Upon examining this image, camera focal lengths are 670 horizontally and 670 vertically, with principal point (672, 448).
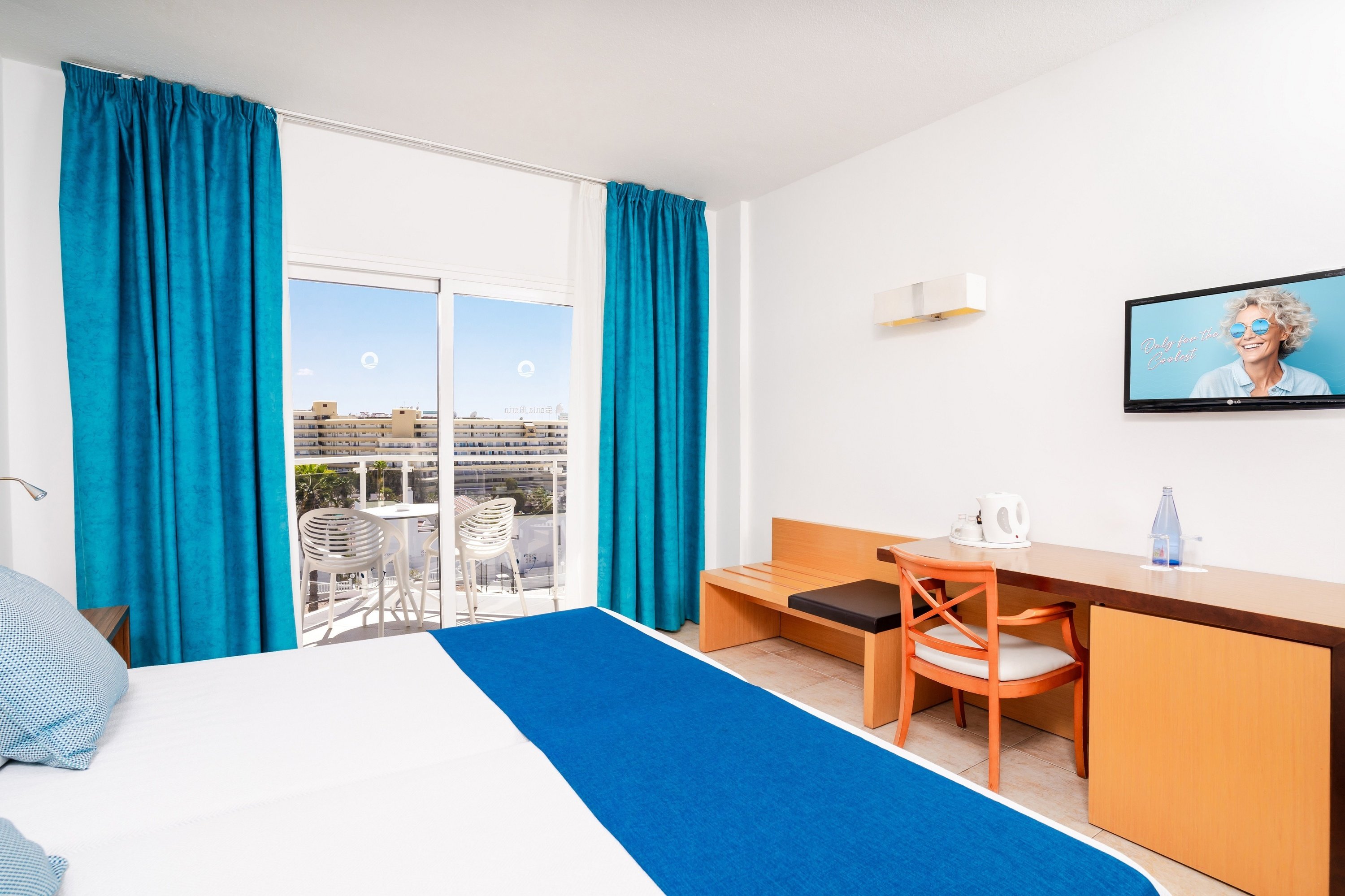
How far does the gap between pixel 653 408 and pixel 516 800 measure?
3.14 meters

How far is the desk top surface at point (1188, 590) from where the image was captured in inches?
66.4

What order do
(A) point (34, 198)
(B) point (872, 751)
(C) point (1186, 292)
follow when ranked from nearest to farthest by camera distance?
(B) point (872, 751) → (C) point (1186, 292) → (A) point (34, 198)

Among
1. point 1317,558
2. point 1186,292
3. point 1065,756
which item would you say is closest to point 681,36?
point 1186,292

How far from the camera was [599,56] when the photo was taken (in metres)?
2.69

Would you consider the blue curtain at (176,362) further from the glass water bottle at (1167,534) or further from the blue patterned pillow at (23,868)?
the glass water bottle at (1167,534)

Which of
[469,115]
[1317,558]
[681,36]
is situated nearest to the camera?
[1317,558]

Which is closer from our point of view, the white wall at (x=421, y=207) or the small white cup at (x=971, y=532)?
the small white cup at (x=971, y=532)

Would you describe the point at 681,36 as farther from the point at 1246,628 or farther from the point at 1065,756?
the point at 1065,756

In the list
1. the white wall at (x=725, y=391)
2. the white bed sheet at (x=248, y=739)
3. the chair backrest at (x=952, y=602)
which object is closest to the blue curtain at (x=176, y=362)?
the white bed sheet at (x=248, y=739)

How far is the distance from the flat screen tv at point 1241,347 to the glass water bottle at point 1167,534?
356 millimetres

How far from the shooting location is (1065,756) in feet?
8.54

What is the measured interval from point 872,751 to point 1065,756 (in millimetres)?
1780

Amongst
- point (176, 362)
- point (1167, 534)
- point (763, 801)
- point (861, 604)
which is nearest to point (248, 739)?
point (763, 801)

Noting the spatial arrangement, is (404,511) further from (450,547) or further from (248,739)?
(248,739)
